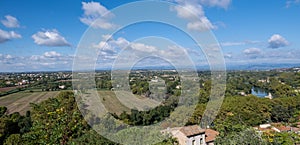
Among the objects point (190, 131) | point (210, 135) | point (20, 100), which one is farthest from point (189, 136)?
point (20, 100)

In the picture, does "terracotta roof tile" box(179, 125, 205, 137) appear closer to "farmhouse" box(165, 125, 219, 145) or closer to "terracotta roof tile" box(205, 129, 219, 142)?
"farmhouse" box(165, 125, 219, 145)

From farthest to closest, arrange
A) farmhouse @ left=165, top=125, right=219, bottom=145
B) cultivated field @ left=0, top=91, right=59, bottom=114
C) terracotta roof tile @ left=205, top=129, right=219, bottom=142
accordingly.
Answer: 1. cultivated field @ left=0, top=91, right=59, bottom=114
2. terracotta roof tile @ left=205, top=129, right=219, bottom=142
3. farmhouse @ left=165, top=125, right=219, bottom=145

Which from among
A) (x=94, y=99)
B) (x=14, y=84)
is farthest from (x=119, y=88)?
(x=14, y=84)

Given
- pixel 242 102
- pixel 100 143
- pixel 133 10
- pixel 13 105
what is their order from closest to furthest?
1. pixel 133 10
2. pixel 100 143
3. pixel 242 102
4. pixel 13 105

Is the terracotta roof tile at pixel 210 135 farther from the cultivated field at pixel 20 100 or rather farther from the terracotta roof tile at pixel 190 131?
the cultivated field at pixel 20 100

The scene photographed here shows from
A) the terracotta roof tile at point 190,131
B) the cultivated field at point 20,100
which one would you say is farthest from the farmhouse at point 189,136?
the cultivated field at point 20,100

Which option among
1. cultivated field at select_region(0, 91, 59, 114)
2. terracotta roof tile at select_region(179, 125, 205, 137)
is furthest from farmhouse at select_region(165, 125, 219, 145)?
cultivated field at select_region(0, 91, 59, 114)

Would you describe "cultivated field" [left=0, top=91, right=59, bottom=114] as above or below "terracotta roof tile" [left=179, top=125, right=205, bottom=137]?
below

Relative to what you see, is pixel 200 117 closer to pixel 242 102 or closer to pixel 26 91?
pixel 242 102
